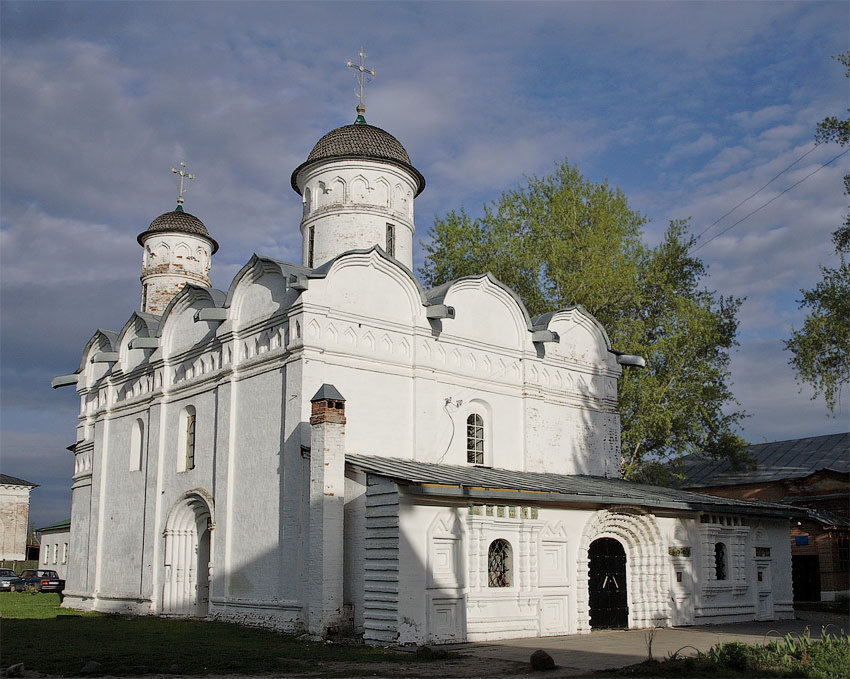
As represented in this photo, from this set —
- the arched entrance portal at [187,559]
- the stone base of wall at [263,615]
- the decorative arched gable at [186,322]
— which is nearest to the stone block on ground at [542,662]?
the stone base of wall at [263,615]

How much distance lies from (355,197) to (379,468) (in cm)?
844

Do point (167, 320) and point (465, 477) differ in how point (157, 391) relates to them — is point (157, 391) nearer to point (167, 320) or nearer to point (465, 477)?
point (167, 320)

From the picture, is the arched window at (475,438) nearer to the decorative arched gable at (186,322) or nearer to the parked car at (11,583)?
the decorative arched gable at (186,322)

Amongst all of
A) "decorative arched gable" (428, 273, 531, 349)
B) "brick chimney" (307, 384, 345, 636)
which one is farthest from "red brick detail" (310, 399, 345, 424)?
"decorative arched gable" (428, 273, 531, 349)

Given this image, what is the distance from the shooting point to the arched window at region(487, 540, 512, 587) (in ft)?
46.1

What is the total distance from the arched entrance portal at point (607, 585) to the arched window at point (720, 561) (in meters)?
2.58

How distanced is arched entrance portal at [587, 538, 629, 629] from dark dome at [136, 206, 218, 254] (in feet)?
49.4

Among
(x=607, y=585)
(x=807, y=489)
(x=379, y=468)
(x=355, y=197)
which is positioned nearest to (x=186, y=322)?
(x=355, y=197)

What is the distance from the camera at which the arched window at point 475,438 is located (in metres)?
17.4

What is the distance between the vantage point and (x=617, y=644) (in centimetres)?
1290

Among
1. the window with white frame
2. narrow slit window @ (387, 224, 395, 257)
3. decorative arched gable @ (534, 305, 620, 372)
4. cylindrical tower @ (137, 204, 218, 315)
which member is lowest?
the window with white frame

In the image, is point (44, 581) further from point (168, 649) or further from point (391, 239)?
point (168, 649)

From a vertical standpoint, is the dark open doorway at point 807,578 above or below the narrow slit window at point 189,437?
below

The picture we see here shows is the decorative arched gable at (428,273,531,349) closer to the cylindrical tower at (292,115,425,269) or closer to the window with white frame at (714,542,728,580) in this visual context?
the cylindrical tower at (292,115,425,269)
